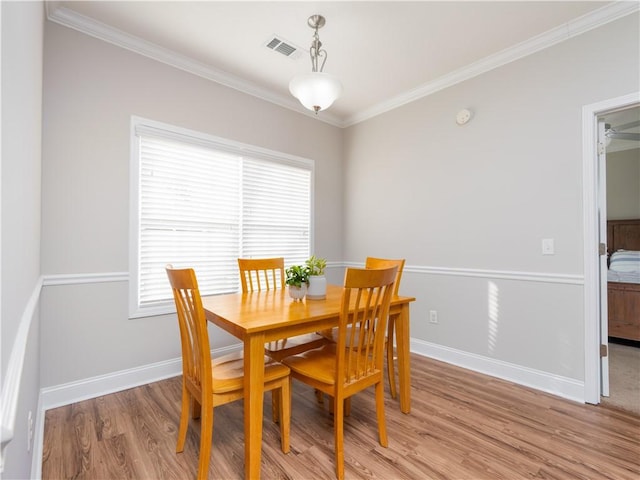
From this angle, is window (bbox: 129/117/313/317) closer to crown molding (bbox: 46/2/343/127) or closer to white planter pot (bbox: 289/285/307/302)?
crown molding (bbox: 46/2/343/127)

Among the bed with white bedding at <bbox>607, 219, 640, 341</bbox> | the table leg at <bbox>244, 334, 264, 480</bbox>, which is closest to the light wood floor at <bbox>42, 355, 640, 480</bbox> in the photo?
the table leg at <bbox>244, 334, 264, 480</bbox>

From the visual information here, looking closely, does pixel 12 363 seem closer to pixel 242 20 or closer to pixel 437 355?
pixel 242 20

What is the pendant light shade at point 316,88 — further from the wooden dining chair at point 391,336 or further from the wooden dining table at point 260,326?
the wooden dining table at point 260,326

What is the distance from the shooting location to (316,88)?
79.9 inches

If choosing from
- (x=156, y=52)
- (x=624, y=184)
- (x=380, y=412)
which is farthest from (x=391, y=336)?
(x=624, y=184)

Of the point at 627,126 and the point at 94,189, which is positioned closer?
the point at 94,189

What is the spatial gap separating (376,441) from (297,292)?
976 mm

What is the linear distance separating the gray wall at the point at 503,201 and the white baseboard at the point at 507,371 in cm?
3

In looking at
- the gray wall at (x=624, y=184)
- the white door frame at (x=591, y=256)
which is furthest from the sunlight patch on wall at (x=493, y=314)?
the gray wall at (x=624, y=184)

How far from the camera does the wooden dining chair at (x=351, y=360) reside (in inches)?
61.0

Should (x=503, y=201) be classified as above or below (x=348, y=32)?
below

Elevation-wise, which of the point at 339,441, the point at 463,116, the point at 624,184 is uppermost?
the point at 463,116

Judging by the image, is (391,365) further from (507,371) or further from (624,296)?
(624,296)

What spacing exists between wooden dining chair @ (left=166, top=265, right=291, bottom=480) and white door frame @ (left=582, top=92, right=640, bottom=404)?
2200mm
